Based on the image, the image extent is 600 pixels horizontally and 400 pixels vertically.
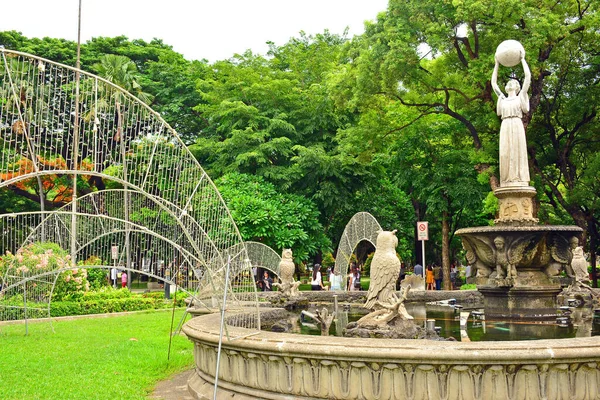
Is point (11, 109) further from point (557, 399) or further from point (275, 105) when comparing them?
point (275, 105)

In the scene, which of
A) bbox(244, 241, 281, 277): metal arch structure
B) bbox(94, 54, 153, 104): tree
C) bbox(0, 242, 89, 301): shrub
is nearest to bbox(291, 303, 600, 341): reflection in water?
bbox(0, 242, 89, 301): shrub

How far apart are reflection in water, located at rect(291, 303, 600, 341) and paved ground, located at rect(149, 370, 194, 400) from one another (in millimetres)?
1989

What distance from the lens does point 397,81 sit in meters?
22.5

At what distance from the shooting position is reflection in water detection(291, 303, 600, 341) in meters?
8.12

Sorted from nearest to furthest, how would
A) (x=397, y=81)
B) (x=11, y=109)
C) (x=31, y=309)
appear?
1. (x=11, y=109)
2. (x=31, y=309)
3. (x=397, y=81)

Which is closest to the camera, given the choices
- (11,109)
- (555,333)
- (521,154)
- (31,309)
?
(11,109)

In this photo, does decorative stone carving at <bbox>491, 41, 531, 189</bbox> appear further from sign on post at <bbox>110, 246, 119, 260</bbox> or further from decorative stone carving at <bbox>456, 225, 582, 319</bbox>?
sign on post at <bbox>110, 246, 119, 260</bbox>

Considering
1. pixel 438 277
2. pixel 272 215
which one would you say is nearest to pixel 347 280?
pixel 272 215

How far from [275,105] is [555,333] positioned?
22186 mm

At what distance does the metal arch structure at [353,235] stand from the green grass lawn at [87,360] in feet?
20.1

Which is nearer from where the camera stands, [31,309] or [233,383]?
[233,383]

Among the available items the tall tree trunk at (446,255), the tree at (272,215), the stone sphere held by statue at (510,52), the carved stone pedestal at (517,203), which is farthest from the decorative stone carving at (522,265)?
the tall tree trunk at (446,255)

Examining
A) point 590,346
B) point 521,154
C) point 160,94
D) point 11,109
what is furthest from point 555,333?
point 160,94

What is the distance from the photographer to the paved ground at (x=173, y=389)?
7.90 m
